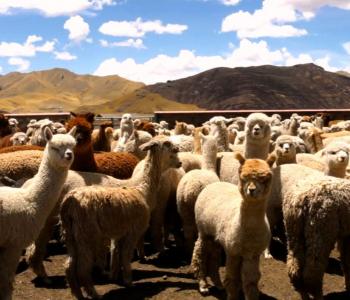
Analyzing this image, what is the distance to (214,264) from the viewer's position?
7.08 meters

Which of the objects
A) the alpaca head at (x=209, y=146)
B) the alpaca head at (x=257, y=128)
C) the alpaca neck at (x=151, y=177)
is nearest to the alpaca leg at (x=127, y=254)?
the alpaca neck at (x=151, y=177)

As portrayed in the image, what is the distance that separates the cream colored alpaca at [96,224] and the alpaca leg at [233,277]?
1.60 m

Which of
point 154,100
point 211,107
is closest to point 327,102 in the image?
point 211,107

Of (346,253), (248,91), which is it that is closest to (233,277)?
(346,253)

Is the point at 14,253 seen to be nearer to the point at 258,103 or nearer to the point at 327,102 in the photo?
the point at 258,103

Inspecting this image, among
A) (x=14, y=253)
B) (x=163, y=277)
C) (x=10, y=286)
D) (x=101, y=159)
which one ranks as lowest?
(x=163, y=277)

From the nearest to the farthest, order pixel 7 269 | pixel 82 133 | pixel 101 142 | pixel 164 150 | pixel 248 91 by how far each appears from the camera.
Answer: pixel 7 269, pixel 164 150, pixel 82 133, pixel 101 142, pixel 248 91

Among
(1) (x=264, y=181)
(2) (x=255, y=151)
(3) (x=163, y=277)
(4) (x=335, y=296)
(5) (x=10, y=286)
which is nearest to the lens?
(1) (x=264, y=181)

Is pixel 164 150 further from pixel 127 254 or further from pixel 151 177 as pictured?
pixel 127 254

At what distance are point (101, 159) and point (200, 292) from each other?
357 cm

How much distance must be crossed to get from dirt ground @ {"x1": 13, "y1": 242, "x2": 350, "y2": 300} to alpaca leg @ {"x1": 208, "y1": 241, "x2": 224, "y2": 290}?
157 mm

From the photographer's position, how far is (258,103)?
92812 mm

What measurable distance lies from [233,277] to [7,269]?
2.52 m

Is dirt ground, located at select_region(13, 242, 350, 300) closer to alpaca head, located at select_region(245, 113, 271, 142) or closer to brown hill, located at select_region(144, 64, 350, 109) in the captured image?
alpaca head, located at select_region(245, 113, 271, 142)
